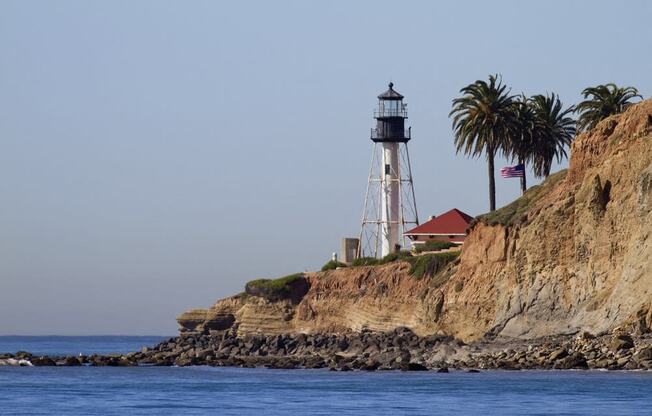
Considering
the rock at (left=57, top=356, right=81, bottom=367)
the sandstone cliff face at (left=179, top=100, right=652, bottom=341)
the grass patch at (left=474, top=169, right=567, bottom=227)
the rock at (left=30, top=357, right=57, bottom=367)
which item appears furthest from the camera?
the rock at (left=30, top=357, right=57, bottom=367)

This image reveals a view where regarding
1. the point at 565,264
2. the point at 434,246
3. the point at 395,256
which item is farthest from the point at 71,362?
the point at 565,264

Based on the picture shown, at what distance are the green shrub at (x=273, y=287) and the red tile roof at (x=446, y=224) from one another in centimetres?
885

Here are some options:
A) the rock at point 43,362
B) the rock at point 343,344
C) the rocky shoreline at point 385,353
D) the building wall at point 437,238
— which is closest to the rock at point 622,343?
the rocky shoreline at point 385,353

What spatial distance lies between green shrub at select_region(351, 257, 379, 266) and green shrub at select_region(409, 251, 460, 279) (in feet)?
22.2

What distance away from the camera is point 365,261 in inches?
3570

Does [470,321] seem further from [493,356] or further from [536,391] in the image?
[536,391]

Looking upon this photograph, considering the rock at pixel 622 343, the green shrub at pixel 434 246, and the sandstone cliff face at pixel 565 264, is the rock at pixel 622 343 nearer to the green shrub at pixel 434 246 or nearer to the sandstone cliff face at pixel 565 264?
the sandstone cliff face at pixel 565 264

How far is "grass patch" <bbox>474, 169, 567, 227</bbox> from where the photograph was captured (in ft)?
243

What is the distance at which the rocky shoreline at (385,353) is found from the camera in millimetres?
60062

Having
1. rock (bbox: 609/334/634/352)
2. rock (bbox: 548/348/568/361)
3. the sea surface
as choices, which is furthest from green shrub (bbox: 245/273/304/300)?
rock (bbox: 609/334/634/352)

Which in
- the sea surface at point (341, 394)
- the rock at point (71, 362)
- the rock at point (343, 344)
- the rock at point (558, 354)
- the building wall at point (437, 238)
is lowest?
the sea surface at point (341, 394)

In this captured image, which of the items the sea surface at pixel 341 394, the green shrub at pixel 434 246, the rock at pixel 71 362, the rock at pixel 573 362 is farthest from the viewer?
→ the green shrub at pixel 434 246

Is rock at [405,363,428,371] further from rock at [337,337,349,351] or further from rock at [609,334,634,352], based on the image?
rock at [337,337,349,351]

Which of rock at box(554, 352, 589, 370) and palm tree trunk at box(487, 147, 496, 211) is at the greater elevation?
palm tree trunk at box(487, 147, 496, 211)
